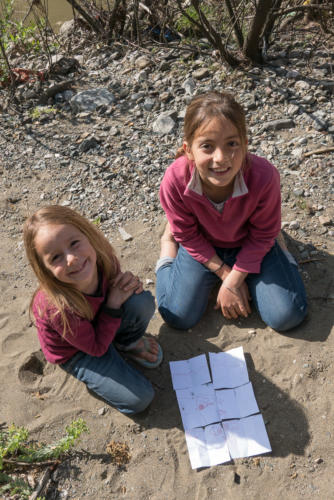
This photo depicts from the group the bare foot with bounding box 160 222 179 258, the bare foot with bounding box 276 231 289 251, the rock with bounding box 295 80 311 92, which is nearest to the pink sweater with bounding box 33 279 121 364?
the bare foot with bounding box 160 222 179 258

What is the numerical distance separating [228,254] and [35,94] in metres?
3.45

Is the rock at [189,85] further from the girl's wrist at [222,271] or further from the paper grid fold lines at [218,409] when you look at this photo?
the paper grid fold lines at [218,409]

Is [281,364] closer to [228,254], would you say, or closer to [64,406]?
[228,254]

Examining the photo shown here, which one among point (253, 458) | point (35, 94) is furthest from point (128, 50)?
point (253, 458)

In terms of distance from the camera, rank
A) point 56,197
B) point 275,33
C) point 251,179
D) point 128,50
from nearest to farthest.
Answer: point 251,179 < point 56,197 < point 275,33 < point 128,50

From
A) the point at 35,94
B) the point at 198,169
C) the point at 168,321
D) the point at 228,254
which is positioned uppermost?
the point at 198,169

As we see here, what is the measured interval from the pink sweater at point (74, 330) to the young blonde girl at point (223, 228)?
55cm

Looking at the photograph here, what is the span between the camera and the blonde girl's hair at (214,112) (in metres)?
2.16

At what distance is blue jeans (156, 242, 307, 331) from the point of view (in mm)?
2574

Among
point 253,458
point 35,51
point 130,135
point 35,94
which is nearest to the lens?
point 253,458

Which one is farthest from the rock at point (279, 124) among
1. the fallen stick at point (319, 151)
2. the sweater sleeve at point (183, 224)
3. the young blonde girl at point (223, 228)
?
the sweater sleeve at point (183, 224)

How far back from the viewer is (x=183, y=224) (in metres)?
2.70

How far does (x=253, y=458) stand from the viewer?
2.19 m

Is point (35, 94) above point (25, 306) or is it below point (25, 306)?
above
